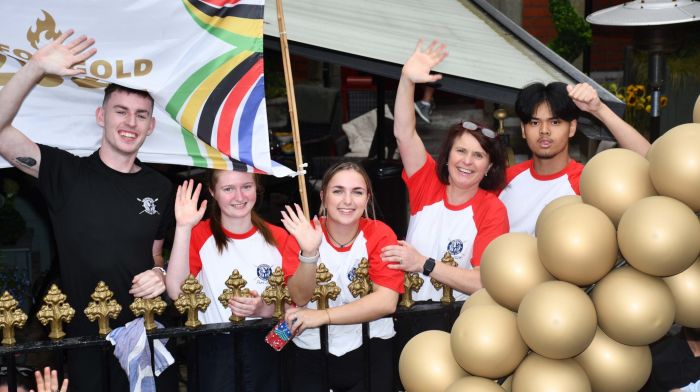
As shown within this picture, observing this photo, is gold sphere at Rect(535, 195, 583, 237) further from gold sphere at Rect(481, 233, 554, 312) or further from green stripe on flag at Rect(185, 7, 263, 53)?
green stripe on flag at Rect(185, 7, 263, 53)

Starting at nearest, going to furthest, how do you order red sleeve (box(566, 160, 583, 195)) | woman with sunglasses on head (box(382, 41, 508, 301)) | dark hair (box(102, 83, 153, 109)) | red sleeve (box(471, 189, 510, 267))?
dark hair (box(102, 83, 153, 109)), red sleeve (box(471, 189, 510, 267)), woman with sunglasses on head (box(382, 41, 508, 301)), red sleeve (box(566, 160, 583, 195))

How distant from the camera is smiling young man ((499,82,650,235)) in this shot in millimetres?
5180

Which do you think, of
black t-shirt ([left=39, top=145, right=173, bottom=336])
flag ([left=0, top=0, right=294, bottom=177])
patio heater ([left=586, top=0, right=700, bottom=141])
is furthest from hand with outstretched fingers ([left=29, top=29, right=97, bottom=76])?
patio heater ([left=586, top=0, right=700, bottom=141])

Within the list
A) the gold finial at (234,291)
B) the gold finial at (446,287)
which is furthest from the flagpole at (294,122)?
the gold finial at (446,287)

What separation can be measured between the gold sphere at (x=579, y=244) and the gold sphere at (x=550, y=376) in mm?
265

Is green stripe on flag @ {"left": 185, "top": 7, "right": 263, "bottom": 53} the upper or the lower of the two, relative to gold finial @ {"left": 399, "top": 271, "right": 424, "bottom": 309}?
upper

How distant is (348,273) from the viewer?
456cm

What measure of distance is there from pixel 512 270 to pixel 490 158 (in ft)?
6.41

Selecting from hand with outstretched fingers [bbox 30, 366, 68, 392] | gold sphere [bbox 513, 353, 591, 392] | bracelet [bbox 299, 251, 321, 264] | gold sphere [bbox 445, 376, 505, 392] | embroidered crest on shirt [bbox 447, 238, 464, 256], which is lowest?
hand with outstretched fingers [bbox 30, 366, 68, 392]

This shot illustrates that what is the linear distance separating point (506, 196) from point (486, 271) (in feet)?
7.08

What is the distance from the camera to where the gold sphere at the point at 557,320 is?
2941mm

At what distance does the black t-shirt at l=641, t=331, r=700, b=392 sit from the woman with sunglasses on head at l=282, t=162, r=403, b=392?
113 centimetres

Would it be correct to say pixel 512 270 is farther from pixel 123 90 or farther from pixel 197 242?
pixel 123 90

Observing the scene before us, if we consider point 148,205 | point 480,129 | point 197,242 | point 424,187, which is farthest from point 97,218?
point 480,129
